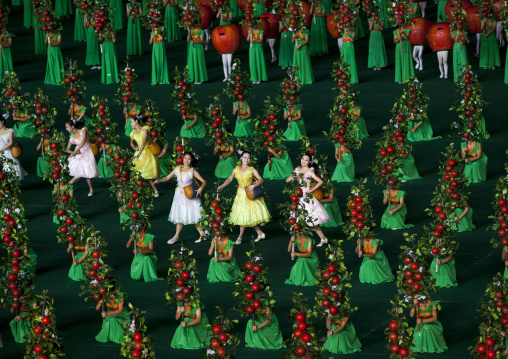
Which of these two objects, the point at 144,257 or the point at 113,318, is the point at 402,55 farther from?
the point at 113,318

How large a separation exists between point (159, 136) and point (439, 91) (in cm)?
753

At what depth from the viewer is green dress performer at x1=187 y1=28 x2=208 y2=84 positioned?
26406 mm

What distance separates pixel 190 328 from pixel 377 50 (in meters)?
13.0

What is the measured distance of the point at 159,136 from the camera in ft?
71.6

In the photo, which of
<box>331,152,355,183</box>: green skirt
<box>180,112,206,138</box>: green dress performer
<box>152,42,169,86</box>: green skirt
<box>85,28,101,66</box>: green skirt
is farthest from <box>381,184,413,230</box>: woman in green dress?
<box>85,28,101,66</box>: green skirt

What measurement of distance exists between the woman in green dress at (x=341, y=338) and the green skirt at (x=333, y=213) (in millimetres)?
4340

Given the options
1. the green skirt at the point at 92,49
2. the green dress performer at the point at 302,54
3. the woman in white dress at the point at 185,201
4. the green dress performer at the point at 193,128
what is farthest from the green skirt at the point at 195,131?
the green skirt at the point at 92,49

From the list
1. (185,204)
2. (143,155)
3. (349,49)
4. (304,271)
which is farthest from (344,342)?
(349,49)

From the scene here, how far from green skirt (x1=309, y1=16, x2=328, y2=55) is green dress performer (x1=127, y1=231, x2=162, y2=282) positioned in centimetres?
1170

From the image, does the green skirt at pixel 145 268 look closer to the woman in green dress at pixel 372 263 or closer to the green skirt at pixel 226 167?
the woman in green dress at pixel 372 263

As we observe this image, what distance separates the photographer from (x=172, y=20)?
98.9ft

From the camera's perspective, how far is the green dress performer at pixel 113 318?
54.1 ft

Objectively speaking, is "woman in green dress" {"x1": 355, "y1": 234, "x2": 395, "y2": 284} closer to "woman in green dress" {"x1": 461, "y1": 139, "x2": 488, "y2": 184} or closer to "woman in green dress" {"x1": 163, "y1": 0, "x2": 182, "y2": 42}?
"woman in green dress" {"x1": 461, "y1": 139, "x2": 488, "y2": 184}

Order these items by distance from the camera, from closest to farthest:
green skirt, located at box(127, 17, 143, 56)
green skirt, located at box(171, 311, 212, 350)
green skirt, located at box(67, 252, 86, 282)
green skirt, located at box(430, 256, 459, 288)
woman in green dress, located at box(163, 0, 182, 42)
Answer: green skirt, located at box(171, 311, 212, 350), green skirt, located at box(430, 256, 459, 288), green skirt, located at box(67, 252, 86, 282), green skirt, located at box(127, 17, 143, 56), woman in green dress, located at box(163, 0, 182, 42)
